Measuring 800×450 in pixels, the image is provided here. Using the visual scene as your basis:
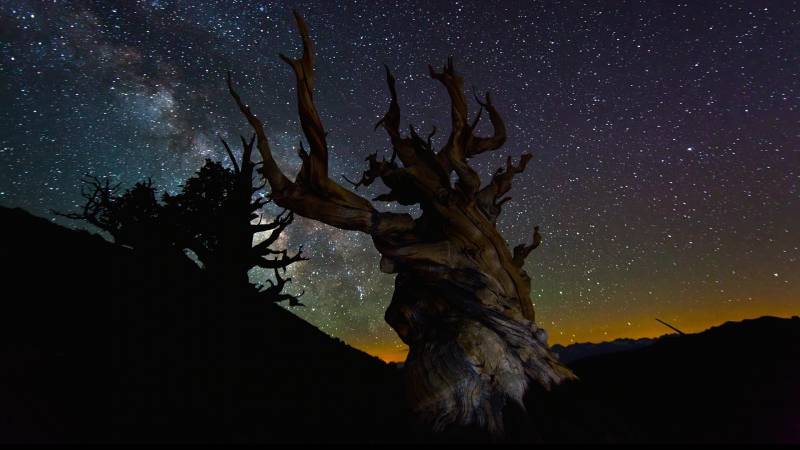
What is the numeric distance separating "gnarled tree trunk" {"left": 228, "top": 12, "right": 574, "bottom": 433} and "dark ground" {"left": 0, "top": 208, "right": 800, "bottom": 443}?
12.7 inches

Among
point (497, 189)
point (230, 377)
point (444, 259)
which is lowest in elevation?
point (230, 377)

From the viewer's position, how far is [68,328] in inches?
199

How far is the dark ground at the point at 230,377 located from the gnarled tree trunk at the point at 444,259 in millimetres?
323

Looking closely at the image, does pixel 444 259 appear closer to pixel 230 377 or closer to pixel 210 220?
pixel 230 377

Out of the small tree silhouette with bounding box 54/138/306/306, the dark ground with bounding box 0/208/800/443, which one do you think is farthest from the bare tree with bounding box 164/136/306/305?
the dark ground with bounding box 0/208/800/443

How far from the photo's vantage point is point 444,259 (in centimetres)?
492

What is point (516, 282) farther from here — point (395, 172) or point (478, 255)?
point (395, 172)

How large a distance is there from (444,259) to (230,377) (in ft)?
10.4

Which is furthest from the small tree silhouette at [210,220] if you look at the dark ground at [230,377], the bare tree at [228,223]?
the dark ground at [230,377]

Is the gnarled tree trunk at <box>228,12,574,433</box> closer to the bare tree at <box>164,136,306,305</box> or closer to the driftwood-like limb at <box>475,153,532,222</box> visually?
the driftwood-like limb at <box>475,153,532,222</box>

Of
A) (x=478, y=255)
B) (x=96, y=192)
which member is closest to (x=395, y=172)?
(x=478, y=255)

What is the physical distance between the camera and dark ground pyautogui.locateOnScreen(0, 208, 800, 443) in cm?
400

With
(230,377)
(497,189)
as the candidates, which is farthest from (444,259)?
(230,377)

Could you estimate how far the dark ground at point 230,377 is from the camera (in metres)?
4.00
